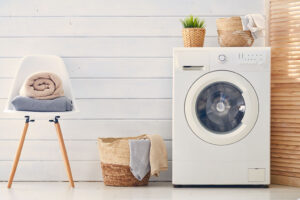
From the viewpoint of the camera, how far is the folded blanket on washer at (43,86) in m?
3.01

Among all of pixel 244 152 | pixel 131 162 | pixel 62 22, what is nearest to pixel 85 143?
pixel 131 162

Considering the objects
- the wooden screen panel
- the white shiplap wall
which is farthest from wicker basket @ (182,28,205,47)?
the wooden screen panel

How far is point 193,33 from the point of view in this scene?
3.12m

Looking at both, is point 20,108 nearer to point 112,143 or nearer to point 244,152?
point 112,143

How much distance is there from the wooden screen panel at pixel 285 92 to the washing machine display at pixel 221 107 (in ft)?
1.17

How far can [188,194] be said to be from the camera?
9.25 ft

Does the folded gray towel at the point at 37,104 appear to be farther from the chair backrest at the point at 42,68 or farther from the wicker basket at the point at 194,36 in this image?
the wicker basket at the point at 194,36

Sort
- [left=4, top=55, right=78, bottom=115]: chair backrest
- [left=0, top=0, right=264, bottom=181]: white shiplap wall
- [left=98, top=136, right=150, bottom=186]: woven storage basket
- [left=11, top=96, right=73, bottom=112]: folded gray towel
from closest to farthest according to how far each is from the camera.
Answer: [left=11, top=96, right=73, bottom=112]: folded gray towel, [left=98, top=136, right=150, bottom=186]: woven storage basket, [left=4, top=55, right=78, bottom=115]: chair backrest, [left=0, top=0, right=264, bottom=181]: white shiplap wall

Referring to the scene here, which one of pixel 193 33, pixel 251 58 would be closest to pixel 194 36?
pixel 193 33

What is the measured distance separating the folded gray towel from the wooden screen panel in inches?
51.9

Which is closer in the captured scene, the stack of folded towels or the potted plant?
the stack of folded towels

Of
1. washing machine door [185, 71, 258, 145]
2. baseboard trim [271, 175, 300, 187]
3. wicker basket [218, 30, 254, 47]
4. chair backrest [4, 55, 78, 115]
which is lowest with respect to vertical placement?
baseboard trim [271, 175, 300, 187]

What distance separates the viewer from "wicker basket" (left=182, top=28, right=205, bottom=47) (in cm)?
312

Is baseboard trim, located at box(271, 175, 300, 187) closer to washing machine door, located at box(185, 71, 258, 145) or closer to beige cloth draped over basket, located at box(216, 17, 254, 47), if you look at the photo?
washing machine door, located at box(185, 71, 258, 145)
